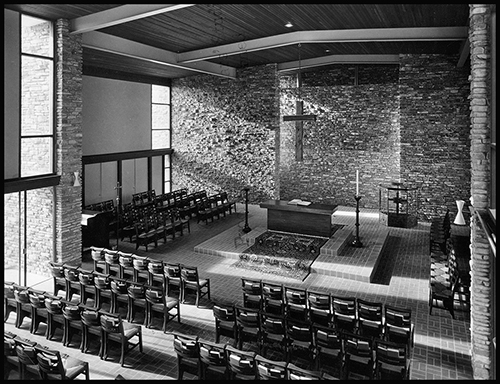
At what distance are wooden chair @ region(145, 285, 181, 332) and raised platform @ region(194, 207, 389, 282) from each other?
3932 millimetres

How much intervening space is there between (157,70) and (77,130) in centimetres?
731

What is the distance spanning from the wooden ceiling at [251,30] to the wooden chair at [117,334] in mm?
6218

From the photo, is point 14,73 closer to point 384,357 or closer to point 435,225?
point 384,357

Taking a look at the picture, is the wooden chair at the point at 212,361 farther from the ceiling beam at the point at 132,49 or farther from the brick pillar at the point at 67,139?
the ceiling beam at the point at 132,49

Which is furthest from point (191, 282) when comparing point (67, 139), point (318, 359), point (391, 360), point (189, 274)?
point (67, 139)

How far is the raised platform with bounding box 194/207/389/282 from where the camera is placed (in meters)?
10.4

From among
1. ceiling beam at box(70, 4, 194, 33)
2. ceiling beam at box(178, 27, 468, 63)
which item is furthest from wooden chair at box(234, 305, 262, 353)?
ceiling beam at box(178, 27, 468, 63)

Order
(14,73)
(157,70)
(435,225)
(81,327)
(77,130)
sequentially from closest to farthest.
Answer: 1. (81,327)
2. (14,73)
3. (77,130)
4. (435,225)
5. (157,70)

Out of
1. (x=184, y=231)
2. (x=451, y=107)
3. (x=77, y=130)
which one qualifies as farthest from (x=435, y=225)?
(x=77, y=130)

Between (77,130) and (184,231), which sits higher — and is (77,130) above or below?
above

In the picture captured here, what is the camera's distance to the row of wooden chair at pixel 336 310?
6652 millimetres

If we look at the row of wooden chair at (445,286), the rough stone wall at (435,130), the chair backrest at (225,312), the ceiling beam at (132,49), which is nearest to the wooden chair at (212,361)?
the chair backrest at (225,312)

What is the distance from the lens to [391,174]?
703 inches

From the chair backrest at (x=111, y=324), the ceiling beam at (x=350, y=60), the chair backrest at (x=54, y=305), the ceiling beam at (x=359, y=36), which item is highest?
the ceiling beam at (x=350, y=60)
